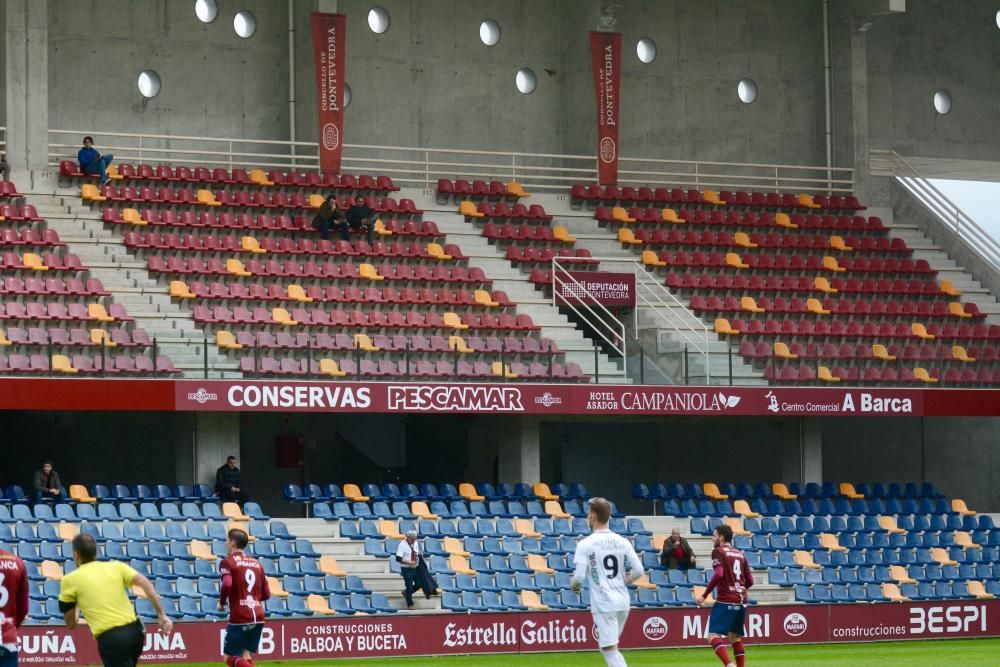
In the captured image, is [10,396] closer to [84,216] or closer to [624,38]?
[84,216]

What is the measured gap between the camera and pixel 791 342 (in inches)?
1344

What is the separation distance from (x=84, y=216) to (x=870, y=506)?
1452 cm

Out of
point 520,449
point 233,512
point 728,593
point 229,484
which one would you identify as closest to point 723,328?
point 520,449

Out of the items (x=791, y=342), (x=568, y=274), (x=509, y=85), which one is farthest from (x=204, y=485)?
(x=509, y=85)

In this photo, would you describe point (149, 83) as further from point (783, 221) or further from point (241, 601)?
point (241, 601)

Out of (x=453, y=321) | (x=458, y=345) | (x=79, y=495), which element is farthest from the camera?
(x=453, y=321)

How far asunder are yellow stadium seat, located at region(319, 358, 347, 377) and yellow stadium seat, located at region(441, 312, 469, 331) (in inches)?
111

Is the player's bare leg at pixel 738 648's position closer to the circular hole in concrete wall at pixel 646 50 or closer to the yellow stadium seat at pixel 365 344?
the yellow stadium seat at pixel 365 344

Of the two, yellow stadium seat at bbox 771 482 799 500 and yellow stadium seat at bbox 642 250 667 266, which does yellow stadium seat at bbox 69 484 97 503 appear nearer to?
yellow stadium seat at bbox 771 482 799 500

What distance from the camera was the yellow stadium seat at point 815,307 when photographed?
35250mm

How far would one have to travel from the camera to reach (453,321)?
31312mm

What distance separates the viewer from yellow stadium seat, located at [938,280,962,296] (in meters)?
37.2

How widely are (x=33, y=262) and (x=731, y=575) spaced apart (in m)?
15.3

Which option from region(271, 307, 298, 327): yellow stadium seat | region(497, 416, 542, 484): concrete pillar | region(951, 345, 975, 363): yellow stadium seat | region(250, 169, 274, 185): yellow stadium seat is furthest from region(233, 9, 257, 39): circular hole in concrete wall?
region(951, 345, 975, 363): yellow stadium seat
